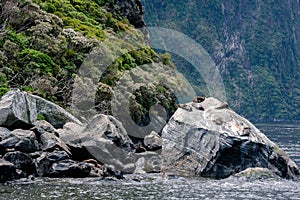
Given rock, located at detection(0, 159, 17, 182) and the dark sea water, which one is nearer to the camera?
the dark sea water

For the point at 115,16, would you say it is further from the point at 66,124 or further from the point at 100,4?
the point at 66,124

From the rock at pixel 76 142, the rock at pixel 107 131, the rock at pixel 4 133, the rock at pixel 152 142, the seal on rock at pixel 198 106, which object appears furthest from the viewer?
the rock at pixel 152 142

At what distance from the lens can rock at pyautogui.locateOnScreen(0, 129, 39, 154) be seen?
133 feet

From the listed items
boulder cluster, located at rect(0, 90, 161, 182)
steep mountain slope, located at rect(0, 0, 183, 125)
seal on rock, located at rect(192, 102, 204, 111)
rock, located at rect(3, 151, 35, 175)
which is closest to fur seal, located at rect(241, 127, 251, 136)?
seal on rock, located at rect(192, 102, 204, 111)

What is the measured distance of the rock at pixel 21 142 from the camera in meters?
40.6

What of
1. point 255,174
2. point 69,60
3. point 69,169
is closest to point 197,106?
point 255,174

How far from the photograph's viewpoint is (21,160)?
129 feet

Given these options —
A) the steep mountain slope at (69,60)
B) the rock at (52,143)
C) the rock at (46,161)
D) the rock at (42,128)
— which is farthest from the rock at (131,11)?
the rock at (46,161)

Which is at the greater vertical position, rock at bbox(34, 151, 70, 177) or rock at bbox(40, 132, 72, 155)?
rock at bbox(40, 132, 72, 155)

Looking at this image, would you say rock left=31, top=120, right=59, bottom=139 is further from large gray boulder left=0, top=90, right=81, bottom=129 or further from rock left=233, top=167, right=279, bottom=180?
rock left=233, top=167, right=279, bottom=180

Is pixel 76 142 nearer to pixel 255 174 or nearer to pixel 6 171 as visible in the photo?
pixel 6 171

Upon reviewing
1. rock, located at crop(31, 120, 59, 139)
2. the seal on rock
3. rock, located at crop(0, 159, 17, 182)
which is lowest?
rock, located at crop(0, 159, 17, 182)

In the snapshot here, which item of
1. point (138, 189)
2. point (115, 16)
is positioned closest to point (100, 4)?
point (115, 16)

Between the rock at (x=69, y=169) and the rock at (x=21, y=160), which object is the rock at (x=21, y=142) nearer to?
the rock at (x=21, y=160)
